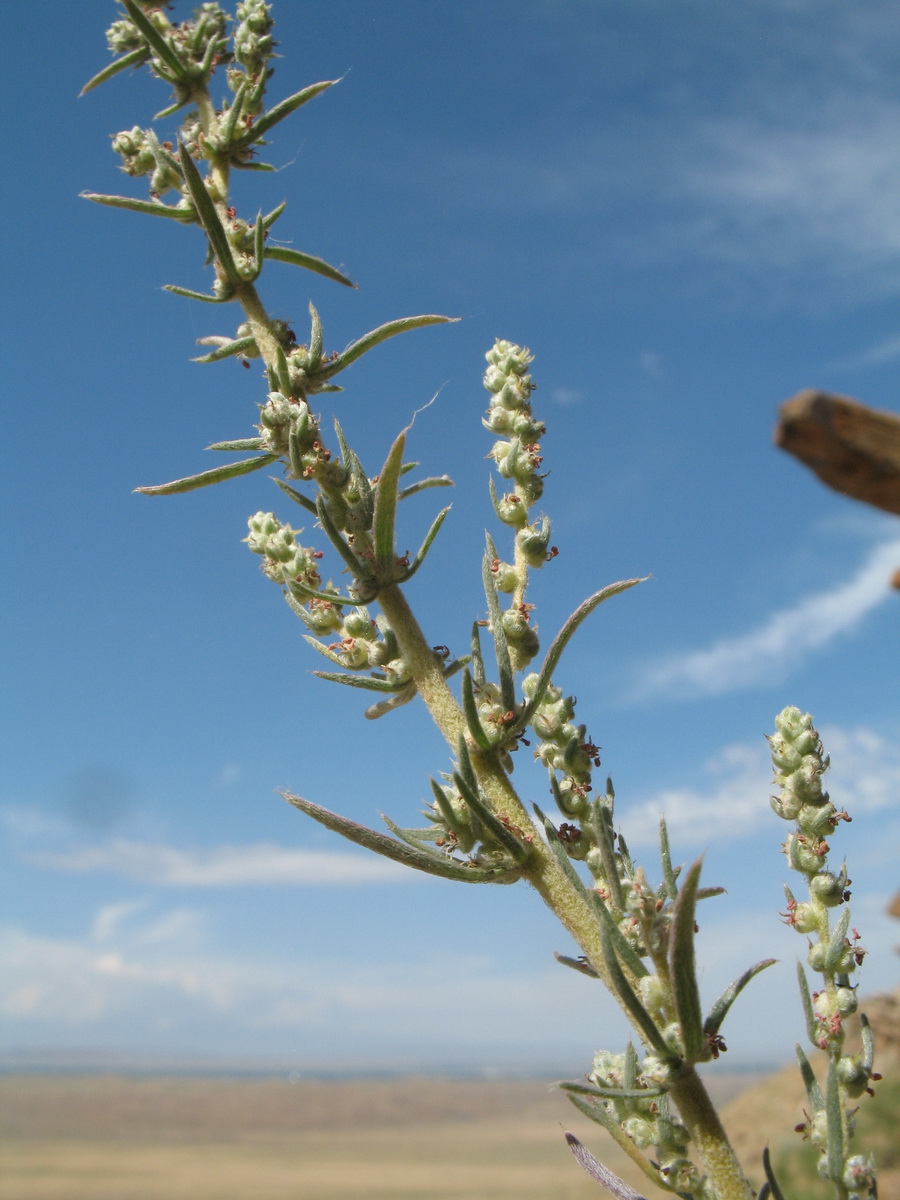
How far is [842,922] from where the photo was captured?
192 centimetres

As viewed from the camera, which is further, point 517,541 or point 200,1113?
point 200,1113

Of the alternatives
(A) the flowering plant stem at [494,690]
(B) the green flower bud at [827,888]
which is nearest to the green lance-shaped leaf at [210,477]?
(A) the flowering plant stem at [494,690]

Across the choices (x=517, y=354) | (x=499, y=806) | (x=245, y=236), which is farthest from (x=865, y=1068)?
(x=245, y=236)

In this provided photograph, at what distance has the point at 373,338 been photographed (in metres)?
2.29

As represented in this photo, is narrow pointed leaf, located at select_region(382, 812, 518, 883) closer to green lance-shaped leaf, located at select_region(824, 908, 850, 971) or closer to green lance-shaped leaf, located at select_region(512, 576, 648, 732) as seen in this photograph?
green lance-shaped leaf, located at select_region(512, 576, 648, 732)

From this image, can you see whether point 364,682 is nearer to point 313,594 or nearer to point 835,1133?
point 313,594

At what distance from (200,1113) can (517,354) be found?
7999 centimetres

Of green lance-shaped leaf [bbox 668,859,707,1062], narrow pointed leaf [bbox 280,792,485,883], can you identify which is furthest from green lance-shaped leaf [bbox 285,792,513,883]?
green lance-shaped leaf [bbox 668,859,707,1062]

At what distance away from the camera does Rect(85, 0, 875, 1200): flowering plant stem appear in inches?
67.8

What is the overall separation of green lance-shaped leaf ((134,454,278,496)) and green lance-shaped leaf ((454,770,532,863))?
94 centimetres

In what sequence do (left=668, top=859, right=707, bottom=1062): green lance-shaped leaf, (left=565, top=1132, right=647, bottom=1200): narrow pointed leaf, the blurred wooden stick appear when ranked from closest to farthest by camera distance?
the blurred wooden stick < (left=668, top=859, right=707, bottom=1062): green lance-shaped leaf < (left=565, top=1132, right=647, bottom=1200): narrow pointed leaf

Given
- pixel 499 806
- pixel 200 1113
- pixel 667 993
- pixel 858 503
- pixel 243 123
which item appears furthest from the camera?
pixel 200 1113

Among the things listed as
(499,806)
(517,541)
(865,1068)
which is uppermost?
(517,541)

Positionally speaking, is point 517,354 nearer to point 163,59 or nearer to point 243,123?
point 243,123
